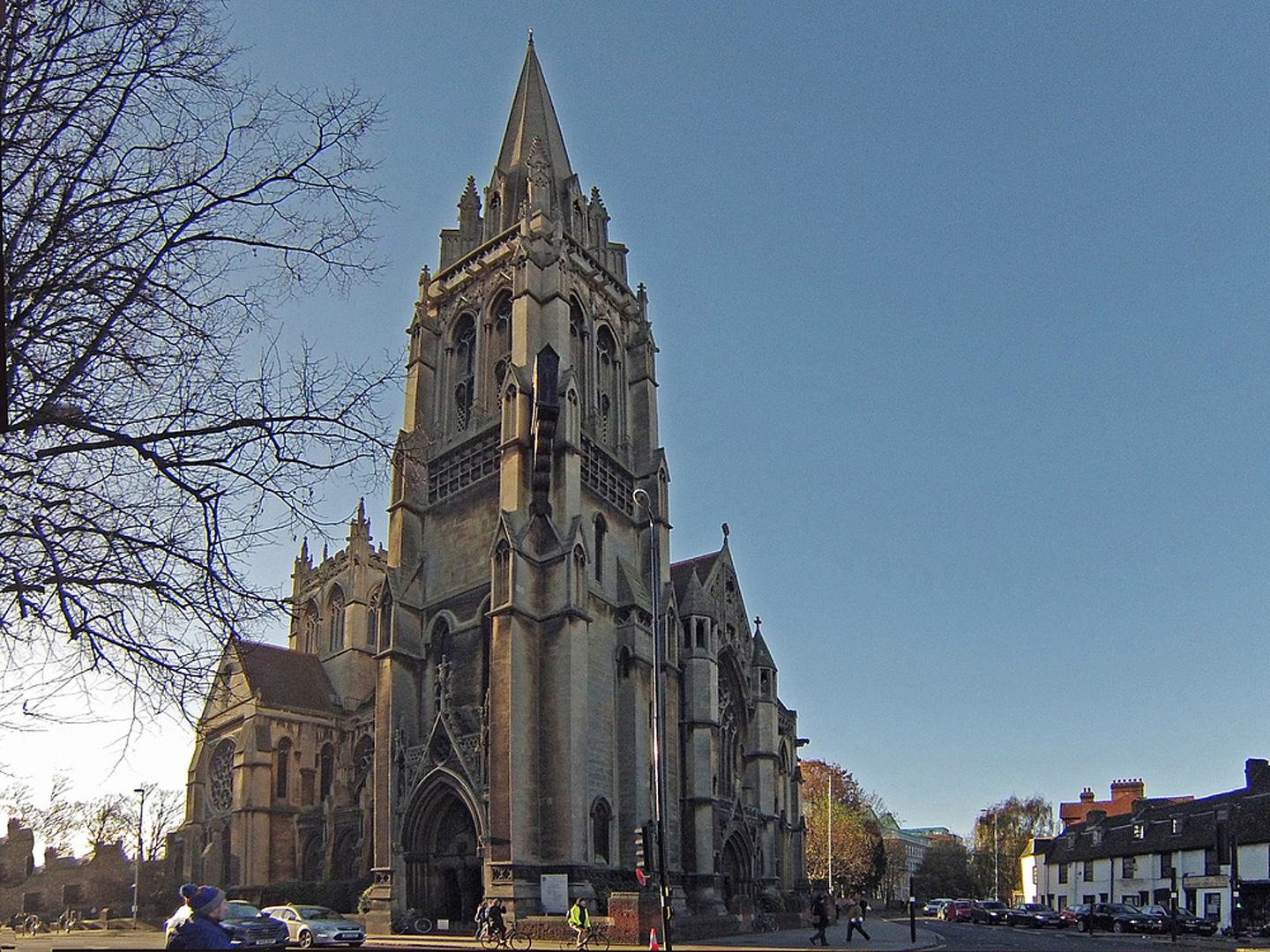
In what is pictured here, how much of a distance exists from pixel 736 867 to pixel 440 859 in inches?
530

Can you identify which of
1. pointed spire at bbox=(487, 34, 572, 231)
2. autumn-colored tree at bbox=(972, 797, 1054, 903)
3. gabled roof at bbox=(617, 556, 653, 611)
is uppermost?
pointed spire at bbox=(487, 34, 572, 231)

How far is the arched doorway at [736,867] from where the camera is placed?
44.4m

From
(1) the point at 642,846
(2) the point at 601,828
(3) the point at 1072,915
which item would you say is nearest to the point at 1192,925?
(3) the point at 1072,915

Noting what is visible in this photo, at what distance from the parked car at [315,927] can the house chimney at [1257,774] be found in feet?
167

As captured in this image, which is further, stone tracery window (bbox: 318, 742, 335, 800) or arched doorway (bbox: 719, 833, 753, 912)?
A: stone tracery window (bbox: 318, 742, 335, 800)

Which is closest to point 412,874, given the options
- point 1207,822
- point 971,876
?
point 1207,822

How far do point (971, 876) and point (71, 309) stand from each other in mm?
122906

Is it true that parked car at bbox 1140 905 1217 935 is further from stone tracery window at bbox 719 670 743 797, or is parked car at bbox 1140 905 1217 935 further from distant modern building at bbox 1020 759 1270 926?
stone tracery window at bbox 719 670 743 797

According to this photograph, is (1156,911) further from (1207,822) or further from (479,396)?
(479,396)

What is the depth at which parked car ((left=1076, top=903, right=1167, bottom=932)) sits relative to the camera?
1834 inches

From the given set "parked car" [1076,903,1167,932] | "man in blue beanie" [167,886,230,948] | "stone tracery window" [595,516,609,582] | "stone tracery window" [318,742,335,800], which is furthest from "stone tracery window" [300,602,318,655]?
"man in blue beanie" [167,886,230,948]

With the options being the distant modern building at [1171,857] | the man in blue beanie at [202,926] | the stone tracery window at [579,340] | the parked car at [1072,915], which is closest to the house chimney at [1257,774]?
the distant modern building at [1171,857]

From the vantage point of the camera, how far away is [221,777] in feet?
174

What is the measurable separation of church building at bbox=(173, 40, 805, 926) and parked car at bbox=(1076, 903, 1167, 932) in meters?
12.8
